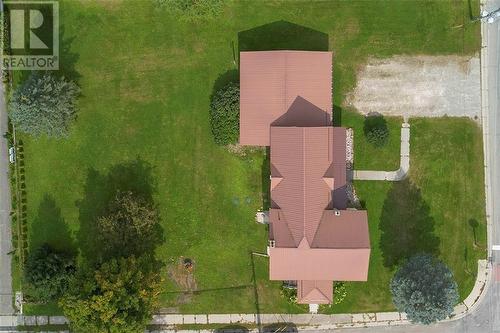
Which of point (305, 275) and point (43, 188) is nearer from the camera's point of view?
point (305, 275)

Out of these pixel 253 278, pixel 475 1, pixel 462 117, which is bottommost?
pixel 253 278

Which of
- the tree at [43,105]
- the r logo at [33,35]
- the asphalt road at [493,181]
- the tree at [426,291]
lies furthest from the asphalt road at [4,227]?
the asphalt road at [493,181]

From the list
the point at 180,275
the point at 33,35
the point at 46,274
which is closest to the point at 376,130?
the point at 180,275

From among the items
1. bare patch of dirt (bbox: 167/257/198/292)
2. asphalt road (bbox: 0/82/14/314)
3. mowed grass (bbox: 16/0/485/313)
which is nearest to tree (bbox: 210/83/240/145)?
mowed grass (bbox: 16/0/485/313)

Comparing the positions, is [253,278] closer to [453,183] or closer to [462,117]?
[453,183]

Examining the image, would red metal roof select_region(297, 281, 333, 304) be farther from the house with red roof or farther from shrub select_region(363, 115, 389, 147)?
shrub select_region(363, 115, 389, 147)

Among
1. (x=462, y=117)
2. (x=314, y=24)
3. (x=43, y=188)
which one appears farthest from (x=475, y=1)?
(x=43, y=188)
